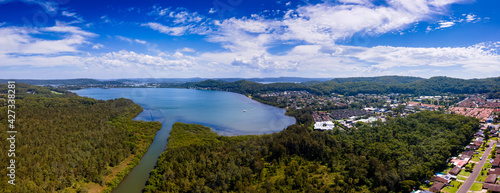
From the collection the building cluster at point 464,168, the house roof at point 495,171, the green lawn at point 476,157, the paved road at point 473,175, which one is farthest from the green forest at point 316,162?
the house roof at point 495,171

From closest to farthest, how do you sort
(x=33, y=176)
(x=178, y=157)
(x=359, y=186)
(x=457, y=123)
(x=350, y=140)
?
1. (x=33, y=176)
2. (x=359, y=186)
3. (x=178, y=157)
4. (x=350, y=140)
5. (x=457, y=123)

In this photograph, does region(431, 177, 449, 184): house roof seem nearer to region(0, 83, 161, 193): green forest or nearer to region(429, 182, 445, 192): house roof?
region(429, 182, 445, 192): house roof

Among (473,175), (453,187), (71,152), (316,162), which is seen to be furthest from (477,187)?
(71,152)

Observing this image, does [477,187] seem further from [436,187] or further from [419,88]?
[419,88]

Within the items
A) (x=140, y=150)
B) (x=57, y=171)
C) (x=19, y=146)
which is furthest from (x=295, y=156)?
(x=19, y=146)

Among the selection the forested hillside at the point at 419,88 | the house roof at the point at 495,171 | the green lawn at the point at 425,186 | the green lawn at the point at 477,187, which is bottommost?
the green lawn at the point at 425,186

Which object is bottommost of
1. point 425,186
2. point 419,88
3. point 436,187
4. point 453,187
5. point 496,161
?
point 425,186

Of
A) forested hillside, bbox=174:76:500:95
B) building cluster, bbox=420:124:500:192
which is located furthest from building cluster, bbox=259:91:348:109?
building cluster, bbox=420:124:500:192

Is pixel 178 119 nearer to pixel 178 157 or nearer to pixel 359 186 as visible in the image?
pixel 178 157

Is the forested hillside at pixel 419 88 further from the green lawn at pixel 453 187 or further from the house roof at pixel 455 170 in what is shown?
the green lawn at pixel 453 187
